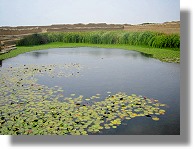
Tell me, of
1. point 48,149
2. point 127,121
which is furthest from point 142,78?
point 48,149

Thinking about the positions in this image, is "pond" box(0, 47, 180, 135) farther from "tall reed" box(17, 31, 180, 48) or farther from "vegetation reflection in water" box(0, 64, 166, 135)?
"tall reed" box(17, 31, 180, 48)

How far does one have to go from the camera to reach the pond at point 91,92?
2.85 m

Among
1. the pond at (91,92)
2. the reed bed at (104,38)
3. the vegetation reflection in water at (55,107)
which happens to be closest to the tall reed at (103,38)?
the reed bed at (104,38)

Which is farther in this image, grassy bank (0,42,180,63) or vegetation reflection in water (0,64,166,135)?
grassy bank (0,42,180,63)

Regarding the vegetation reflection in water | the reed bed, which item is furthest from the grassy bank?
the vegetation reflection in water

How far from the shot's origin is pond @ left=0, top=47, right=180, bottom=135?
9.36 ft

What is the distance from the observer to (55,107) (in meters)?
3.06

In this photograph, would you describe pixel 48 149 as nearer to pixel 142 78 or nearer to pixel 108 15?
pixel 142 78

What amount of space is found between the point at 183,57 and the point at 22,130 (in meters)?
1.92

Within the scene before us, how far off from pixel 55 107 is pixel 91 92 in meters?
0.47

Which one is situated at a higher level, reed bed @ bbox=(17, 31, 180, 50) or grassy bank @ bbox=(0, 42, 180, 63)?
reed bed @ bbox=(17, 31, 180, 50)

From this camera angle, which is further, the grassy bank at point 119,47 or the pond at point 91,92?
the grassy bank at point 119,47

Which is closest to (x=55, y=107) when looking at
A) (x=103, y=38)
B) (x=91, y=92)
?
(x=91, y=92)

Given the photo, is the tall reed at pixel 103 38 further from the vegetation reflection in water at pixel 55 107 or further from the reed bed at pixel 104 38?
the vegetation reflection in water at pixel 55 107
